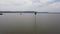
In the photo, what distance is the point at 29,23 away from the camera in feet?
4.43

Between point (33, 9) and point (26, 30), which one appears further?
point (26, 30)

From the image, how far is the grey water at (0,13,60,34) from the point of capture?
1337mm

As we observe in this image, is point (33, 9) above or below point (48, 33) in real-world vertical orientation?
above

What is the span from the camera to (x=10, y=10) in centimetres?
128

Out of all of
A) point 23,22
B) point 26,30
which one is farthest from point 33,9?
point 26,30

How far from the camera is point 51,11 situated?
4.23 feet

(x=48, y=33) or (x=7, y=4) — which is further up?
(x=7, y=4)

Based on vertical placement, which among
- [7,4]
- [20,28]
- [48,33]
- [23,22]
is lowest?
[48,33]

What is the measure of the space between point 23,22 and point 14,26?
0.17m

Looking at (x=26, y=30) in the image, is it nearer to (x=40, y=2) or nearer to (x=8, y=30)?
(x=8, y=30)

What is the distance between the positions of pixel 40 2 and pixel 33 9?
0.52ft

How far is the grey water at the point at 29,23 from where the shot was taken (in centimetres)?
134

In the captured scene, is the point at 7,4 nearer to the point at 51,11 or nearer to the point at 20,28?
the point at 20,28

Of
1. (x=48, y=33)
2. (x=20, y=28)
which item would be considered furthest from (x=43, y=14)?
(x=20, y=28)
